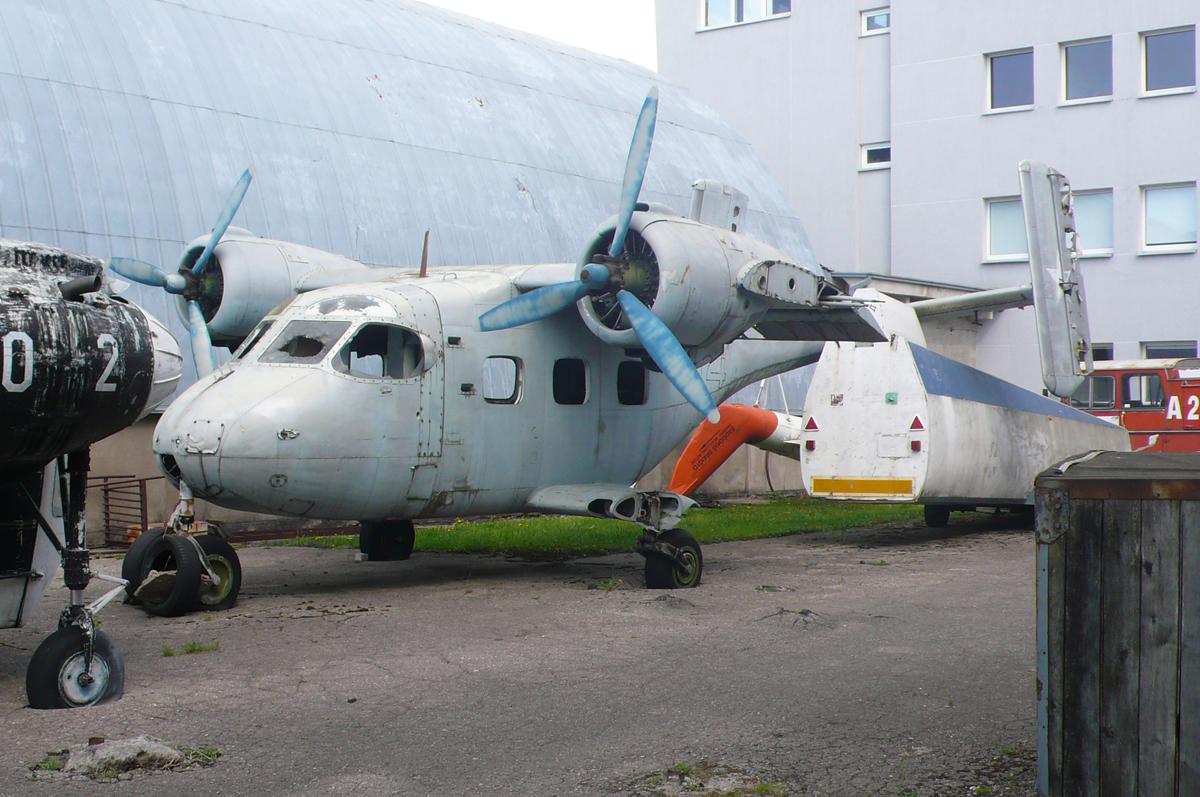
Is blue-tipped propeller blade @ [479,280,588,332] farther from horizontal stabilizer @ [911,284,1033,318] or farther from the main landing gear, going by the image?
horizontal stabilizer @ [911,284,1033,318]

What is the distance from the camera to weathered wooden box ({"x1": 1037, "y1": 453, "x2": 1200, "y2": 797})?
4.14m

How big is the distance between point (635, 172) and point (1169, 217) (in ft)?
62.0

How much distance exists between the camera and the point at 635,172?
11383 millimetres

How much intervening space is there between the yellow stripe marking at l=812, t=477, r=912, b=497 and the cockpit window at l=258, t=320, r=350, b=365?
7.28m

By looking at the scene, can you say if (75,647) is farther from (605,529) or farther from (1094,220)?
(1094,220)

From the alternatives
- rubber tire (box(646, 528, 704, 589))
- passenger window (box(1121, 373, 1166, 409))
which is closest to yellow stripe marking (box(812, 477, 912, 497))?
rubber tire (box(646, 528, 704, 589))

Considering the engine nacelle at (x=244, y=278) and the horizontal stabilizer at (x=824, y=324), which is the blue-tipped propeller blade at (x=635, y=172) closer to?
the horizontal stabilizer at (x=824, y=324)

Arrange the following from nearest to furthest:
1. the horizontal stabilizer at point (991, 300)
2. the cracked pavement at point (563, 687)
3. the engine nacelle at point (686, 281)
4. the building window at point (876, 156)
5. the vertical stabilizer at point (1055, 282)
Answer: the cracked pavement at point (563, 687) → the engine nacelle at point (686, 281) → the horizontal stabilizer at point (991, 300) → the vertical stabilizer at point (1055, 282) → the building window at point (876, 156)

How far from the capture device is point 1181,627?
414 centimetres

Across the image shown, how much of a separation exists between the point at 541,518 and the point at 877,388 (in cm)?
735

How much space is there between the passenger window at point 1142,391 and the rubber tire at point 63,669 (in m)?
18.8

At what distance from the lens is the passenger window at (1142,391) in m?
20.8

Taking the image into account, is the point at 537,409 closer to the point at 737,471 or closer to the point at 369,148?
the point at 369,148

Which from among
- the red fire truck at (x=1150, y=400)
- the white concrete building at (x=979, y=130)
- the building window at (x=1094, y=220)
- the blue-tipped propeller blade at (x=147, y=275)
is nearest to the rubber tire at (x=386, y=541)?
the blue-tipped propeller blade at (x=147, y=275)
